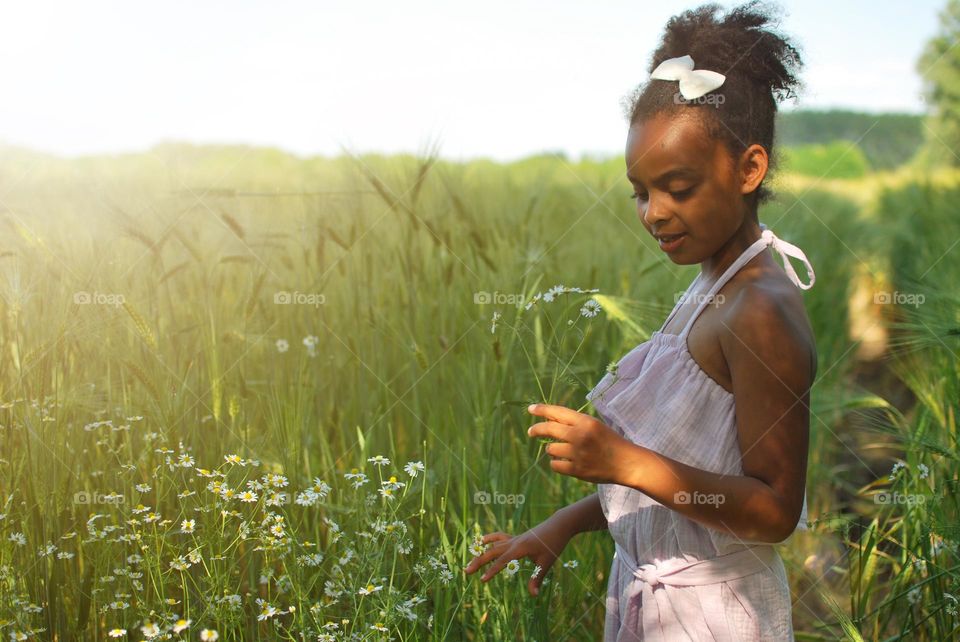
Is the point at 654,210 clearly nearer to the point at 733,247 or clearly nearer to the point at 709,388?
the point at 733,247

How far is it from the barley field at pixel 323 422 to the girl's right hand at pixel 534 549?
0.35 feet

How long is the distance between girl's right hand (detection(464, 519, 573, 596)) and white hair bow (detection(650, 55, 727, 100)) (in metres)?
0.80

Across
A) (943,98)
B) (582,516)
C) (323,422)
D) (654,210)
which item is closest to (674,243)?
(654,210)

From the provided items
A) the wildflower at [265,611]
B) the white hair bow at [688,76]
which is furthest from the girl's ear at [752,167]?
the wildflower at [265,611]

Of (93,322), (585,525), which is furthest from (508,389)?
(93,322)

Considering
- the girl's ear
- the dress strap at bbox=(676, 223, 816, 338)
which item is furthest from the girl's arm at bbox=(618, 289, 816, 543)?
the girl's ear

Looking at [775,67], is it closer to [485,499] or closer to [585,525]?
[585,525]

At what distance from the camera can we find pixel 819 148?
23.1m

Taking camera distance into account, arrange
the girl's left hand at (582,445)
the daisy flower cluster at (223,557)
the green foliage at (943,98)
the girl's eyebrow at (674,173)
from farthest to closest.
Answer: the green foliage at (943,98) → the daisy flower cluster at (223,557) → the girl's eyebrow at (674,173) → the girl's left hand at (582,445)

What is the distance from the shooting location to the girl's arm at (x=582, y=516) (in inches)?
69.1

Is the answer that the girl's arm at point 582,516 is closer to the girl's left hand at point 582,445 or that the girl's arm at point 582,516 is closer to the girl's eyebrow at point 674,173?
the girl's left hand at point 582,445

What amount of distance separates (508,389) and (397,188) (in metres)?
1.03

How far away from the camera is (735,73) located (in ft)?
5.28

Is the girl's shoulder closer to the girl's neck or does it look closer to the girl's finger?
the girl's neck
